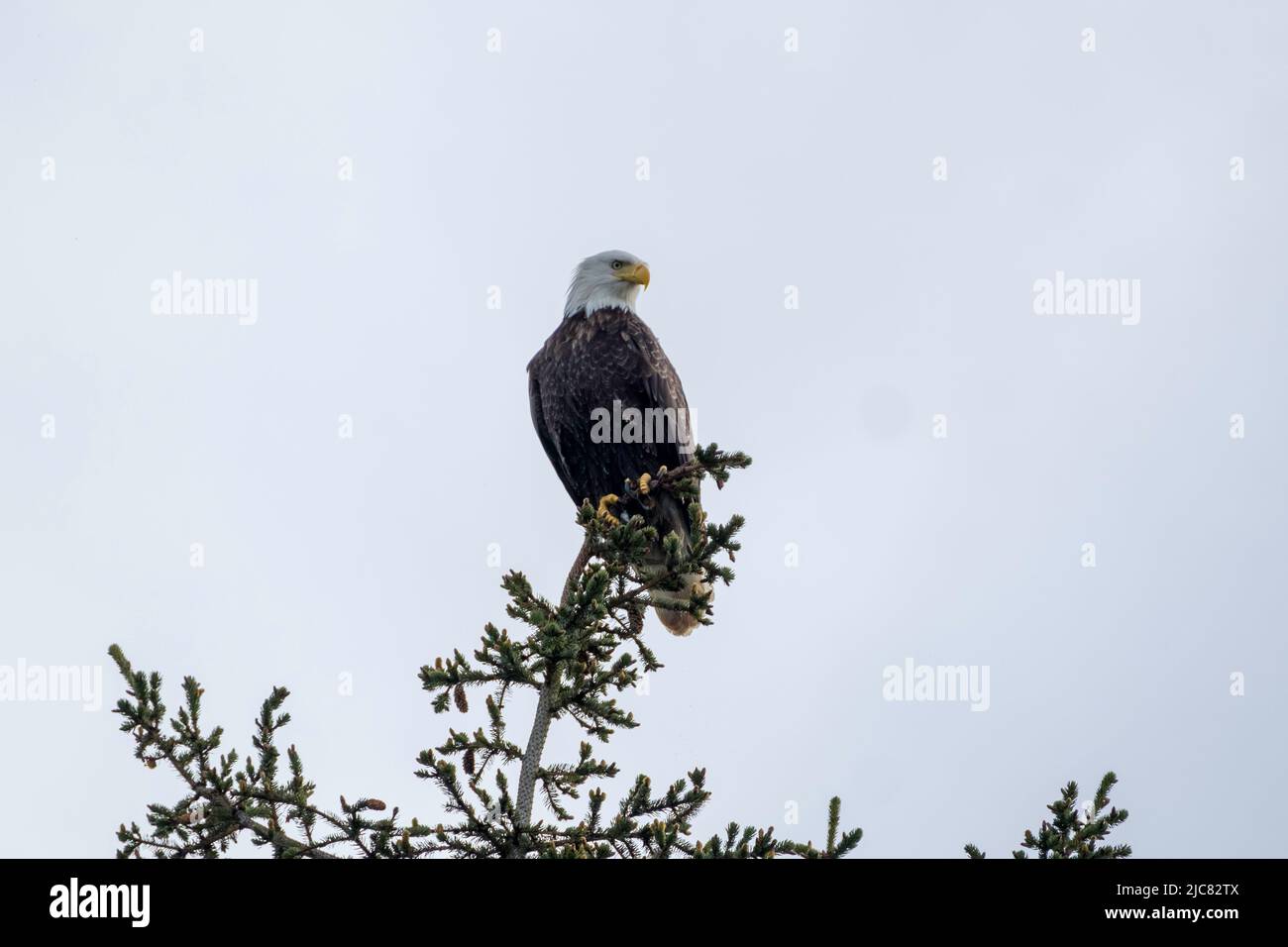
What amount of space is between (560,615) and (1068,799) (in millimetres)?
2239

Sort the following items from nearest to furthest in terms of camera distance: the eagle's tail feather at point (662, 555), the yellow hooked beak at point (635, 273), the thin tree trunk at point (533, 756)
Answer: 1. the thin tree trunk at point (533, 756)
2. the eagle's tail feather at point (662, 555)
3. the yellow hooked beak at point (635, 273)

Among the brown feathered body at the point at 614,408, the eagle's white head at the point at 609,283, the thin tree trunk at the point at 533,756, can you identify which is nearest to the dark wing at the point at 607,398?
the brown feathered body at the point at 614,408

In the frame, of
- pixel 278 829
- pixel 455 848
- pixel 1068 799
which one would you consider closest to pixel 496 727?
pixel 455 848

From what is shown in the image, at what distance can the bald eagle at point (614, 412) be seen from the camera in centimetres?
919

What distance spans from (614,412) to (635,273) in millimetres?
1430

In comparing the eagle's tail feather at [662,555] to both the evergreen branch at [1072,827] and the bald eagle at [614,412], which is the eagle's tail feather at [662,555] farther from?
the evergreen branch at [1072,827]

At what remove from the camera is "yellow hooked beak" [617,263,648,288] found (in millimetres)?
9992

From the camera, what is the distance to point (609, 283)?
10070 mm

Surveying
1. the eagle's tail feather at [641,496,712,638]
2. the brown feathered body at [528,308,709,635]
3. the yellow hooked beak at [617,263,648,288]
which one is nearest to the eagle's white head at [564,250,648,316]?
the yellow hooked beak at [617,263,648,288]

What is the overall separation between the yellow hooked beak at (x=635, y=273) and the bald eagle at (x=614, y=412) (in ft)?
0.96

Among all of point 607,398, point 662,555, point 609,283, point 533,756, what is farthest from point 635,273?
point 533,756

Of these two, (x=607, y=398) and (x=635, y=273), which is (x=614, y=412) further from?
(x=635, y=273)

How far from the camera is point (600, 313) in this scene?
989cm
